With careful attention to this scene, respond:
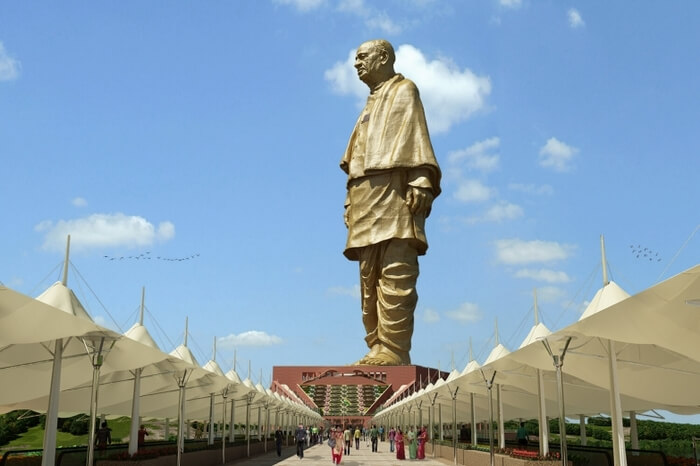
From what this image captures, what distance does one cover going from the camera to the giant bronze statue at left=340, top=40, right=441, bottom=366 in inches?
2299

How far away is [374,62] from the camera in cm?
6150

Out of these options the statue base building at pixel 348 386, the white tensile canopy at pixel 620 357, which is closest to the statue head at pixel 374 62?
the statue base building at pixel 348 386

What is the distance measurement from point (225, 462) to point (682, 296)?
17978 millimetres

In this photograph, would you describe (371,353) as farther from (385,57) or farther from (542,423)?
(542,423)

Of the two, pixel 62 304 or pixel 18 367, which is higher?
pixel 62 304

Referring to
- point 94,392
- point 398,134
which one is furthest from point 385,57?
point 94,392

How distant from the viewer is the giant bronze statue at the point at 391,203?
5841cm

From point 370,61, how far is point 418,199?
12.6 m

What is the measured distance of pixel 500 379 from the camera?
22.3m

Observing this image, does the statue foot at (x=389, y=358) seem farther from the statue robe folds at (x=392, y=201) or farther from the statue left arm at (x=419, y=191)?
the statue left arm at (x=419, y=191)

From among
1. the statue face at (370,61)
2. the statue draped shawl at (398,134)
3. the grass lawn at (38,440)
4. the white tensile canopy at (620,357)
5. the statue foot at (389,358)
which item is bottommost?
the grass lawn at (38,440)

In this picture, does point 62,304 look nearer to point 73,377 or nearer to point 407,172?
point 73,377

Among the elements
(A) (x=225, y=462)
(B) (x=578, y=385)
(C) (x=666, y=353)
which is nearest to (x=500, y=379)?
(B) (x=578, y=385)

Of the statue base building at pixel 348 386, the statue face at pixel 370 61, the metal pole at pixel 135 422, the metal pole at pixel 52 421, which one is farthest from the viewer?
the statue face at pixel 370 61
